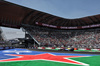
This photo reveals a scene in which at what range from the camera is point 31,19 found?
4559cm

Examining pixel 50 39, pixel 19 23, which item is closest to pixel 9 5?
pixel 19 23

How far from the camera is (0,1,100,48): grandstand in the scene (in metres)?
40.1

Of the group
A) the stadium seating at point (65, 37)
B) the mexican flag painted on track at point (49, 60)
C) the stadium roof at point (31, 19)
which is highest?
the stadium roof at point (31, 19)

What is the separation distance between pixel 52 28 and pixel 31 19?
15.3 meters

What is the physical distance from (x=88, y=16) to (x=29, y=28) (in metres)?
30.0

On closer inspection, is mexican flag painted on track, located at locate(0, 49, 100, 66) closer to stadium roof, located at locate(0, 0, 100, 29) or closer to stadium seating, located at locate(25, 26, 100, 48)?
stadium roof, located at locate(0, 0, 100, 29)

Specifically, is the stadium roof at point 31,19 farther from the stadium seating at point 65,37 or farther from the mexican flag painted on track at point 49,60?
the mexican flag painted on track at point 49,60

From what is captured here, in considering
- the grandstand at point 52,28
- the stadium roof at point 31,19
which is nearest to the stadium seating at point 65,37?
the grandstand at point 52,28

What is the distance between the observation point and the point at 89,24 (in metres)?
49.0

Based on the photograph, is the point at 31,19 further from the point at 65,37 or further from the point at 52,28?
the point at 65,37

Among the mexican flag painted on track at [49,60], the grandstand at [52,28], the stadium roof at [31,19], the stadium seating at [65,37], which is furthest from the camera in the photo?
the stadium seating at [65,37]

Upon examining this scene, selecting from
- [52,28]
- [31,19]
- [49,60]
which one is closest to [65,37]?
[52,28]

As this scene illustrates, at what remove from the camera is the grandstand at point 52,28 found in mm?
40125

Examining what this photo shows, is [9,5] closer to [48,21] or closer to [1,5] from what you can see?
[1,5]
